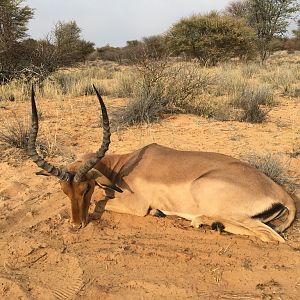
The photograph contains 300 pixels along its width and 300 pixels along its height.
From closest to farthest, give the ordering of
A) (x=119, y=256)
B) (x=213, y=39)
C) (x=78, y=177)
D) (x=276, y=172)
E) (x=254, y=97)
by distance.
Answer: (x=119, y=256), (x=78, y=177), (x=276, y=172), (x=254, y=97), (x=213, y=39)

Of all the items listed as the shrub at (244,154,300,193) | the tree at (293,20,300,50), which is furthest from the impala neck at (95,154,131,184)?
the tree at (293,20,300,50)

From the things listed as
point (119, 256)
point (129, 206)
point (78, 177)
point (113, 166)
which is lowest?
point (119, 256)

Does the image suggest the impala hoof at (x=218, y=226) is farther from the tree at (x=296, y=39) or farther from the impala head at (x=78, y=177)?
the tree at (x=296, y=39)

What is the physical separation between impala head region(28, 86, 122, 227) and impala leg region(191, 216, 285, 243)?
1.19 meters

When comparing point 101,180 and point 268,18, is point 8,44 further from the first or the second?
point 268,18

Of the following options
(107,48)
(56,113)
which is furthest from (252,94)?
(107,48)

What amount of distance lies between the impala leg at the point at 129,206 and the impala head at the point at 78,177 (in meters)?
0.45

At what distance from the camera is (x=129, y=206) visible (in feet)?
17.6

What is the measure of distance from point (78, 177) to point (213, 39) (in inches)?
827

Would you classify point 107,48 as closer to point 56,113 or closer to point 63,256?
point 56,113

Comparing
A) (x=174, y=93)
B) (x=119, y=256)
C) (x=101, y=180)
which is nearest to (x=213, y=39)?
(x=174, y=93)

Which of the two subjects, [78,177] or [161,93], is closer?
[78,177]

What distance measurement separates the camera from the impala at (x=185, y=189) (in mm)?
4750

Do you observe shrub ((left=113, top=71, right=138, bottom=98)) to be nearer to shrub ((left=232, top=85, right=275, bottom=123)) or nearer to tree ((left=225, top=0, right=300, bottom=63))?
shrub ((left=232, top=85, right=275, bottom=123))
